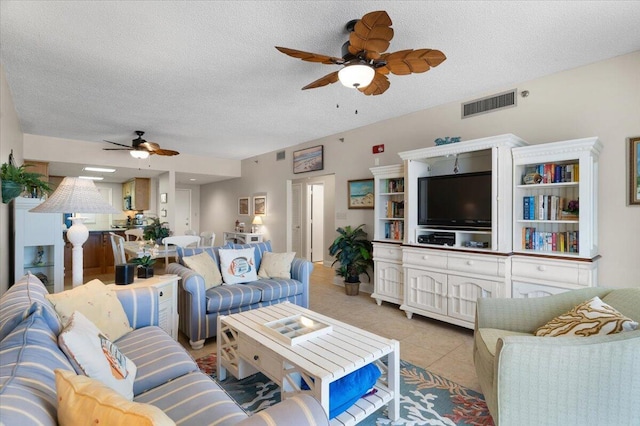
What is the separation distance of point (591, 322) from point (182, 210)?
9955mm

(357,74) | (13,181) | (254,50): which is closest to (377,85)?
(357,74)

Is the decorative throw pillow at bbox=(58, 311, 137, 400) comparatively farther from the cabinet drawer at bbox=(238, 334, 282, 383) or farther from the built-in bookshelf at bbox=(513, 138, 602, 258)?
the built-in bookshelf at bbox=(513, 138, 602, 258)

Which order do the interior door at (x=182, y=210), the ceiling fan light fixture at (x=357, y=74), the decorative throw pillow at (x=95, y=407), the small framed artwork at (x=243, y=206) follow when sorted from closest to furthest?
the decorative throw pillow at (x=95, y=407) → the ceiling fan light fixture at (x=357, y=74) → the small framed artwork at (x=243, y=206) → the interior door at (x=182, y=210)

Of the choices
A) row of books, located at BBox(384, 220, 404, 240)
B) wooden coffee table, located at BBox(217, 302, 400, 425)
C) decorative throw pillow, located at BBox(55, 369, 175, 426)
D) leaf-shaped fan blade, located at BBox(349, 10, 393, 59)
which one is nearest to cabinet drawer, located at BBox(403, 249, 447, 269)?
row of books, located at BBox(384, 220, 404, 240)

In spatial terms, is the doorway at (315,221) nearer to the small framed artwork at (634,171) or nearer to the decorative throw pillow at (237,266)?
the decorative throw pillow at (237,266)

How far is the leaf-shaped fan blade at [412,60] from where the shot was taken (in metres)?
2.08

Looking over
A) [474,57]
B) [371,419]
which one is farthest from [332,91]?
[371,419]

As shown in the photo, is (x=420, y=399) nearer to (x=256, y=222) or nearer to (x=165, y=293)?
(x=165, y=293)

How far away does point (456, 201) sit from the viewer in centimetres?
345

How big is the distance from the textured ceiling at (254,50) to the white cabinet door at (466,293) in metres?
2.06

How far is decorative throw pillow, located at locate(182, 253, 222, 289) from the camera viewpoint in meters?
3.11

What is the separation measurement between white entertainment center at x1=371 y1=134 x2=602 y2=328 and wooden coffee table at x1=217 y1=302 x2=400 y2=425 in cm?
158

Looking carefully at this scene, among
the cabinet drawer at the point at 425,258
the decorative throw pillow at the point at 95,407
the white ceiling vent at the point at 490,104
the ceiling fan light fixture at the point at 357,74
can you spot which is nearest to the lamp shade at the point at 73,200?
the decorative throw pillow at the point at 95,407

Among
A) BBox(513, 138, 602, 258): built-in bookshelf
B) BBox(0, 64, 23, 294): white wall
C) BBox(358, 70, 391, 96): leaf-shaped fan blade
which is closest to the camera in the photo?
BBox(358, 70, 391, 96): leaf-shaped fan blade
